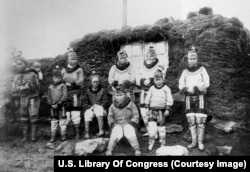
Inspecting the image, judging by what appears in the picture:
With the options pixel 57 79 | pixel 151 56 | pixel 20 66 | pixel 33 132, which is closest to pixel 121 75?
pixel 151 56

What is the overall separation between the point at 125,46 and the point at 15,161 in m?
3.16

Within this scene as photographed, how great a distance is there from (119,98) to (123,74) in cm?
52

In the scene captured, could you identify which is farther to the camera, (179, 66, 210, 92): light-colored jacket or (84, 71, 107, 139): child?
(84, 71, 107, 139): child

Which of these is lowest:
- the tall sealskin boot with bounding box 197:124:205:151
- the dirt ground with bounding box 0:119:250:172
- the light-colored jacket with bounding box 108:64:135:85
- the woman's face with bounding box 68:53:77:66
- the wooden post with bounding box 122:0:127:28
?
the dirt ground with bounding box 0:119:250:172

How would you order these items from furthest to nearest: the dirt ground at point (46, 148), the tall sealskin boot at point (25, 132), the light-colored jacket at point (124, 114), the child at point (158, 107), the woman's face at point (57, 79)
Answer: the tall sealskin boot at point (25, 132)
the woman's face at point (57, 79)
the light-colored jacket at point (124, 114)
the child at point (158, 107)
the dirt ground at point (46, 148)

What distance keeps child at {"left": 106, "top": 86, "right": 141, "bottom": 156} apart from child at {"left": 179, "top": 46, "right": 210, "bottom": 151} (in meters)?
0.97

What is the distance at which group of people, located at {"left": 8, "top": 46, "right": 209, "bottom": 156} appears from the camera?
637cm

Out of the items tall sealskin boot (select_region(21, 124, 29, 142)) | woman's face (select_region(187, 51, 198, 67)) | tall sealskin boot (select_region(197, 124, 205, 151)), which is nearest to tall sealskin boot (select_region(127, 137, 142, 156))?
tall sealskin boot (select_region(197, 124, 205, 151))

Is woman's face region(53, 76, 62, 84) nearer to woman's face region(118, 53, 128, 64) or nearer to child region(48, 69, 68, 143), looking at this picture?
child region(48, 69, 68, 143)

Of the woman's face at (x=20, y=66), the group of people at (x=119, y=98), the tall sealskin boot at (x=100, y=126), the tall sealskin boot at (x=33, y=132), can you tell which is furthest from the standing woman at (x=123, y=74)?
the woman's face at (x=20, y=66)

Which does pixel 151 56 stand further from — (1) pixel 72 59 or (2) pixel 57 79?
(2) pixel 57 79

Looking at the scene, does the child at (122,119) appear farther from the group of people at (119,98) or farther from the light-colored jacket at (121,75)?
the light-colored jacket at (121,75)

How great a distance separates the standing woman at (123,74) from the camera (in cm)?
690

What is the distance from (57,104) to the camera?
7.21 m
